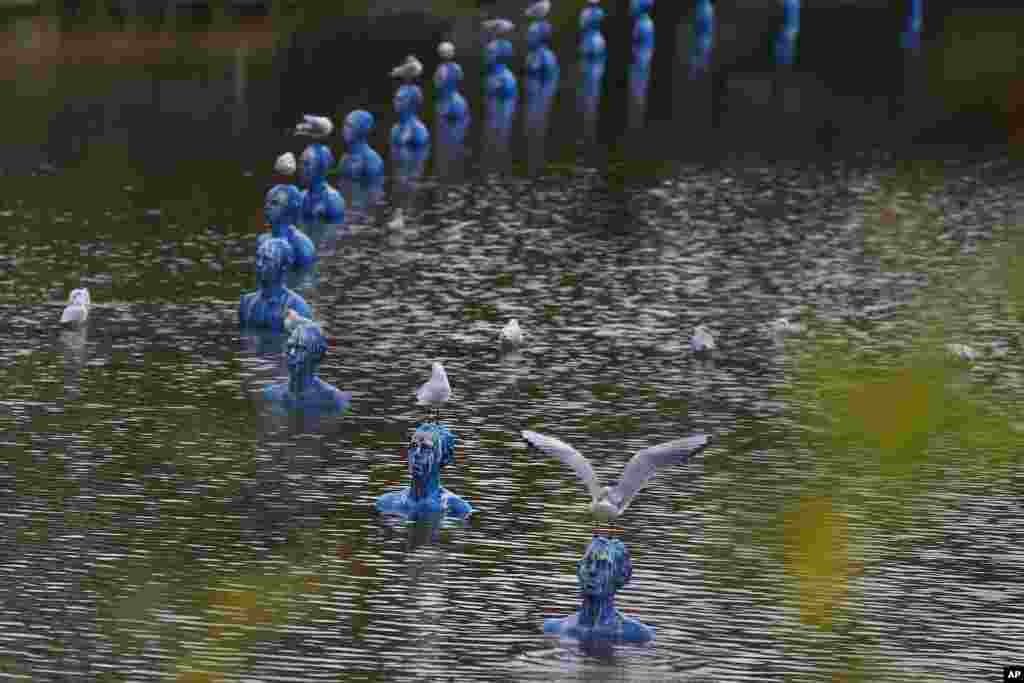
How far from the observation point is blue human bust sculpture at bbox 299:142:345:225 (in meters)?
36.4

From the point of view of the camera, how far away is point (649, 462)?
1920 cm

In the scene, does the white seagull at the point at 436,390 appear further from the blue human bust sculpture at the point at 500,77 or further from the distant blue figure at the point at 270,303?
the blue human bust sculpture at the point at 500,77

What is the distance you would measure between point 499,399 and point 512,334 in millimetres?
2512

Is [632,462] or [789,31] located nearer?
[632,462]

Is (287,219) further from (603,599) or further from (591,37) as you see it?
(591,37)

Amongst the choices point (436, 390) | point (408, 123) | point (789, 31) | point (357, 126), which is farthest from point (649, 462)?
point (789, 31)

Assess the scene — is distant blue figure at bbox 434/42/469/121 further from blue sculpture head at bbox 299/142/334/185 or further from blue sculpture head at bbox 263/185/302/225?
blue sculpture head at bbox 263/185/302/225

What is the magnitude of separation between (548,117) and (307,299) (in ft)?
58.1


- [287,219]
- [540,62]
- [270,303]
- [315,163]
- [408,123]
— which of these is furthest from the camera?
[540,62]

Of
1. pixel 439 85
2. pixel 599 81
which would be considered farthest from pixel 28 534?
pixel 599 81

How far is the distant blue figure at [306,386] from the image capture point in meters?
25.6

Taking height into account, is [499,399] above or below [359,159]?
below

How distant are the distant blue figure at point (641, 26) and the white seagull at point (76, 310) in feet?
100

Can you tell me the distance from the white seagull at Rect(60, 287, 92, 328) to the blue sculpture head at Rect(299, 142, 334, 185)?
295 inches
